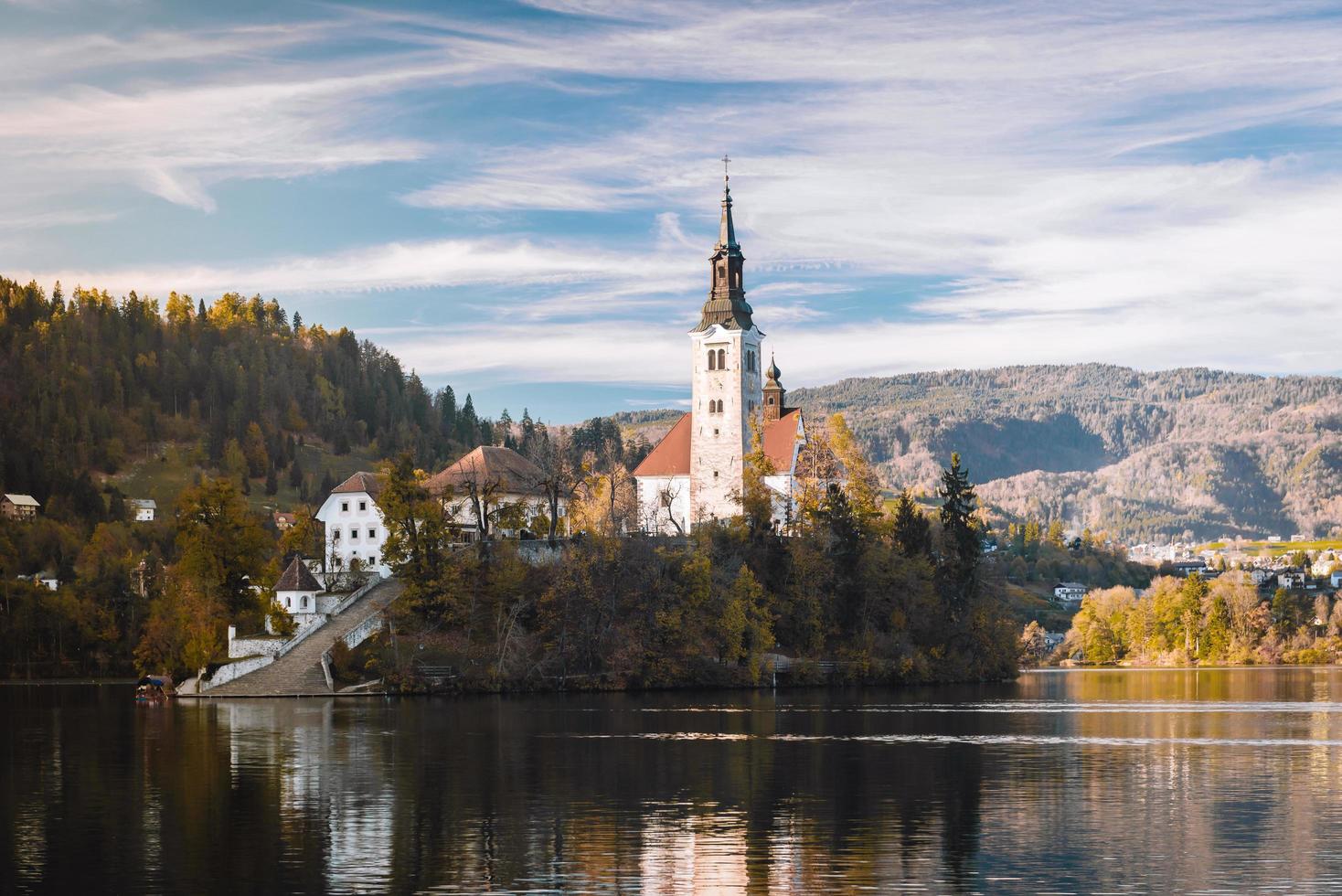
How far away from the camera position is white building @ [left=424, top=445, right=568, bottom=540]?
10825cm

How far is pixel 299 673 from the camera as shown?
298ft

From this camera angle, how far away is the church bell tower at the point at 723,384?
408 feet

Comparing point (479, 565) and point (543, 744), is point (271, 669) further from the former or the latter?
point (543, 744)

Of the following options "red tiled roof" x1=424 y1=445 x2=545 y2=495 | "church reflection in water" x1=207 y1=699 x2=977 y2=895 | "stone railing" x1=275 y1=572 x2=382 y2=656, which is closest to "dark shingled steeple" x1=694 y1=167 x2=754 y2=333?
"red tiled roof" x1=424 y1=445 x2=545 y2=495

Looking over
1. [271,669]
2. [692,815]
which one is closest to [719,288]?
[271,669]

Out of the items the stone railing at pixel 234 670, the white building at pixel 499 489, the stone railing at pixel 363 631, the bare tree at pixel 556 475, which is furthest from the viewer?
the white building at pixel 499 489

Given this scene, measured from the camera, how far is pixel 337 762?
2061 inches

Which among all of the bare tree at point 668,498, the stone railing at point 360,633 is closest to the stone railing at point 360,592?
the stone railing at point 360,633

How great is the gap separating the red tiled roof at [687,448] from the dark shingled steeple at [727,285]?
840 centimetres

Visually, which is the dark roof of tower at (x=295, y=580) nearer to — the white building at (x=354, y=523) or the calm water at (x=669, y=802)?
the white building at (x=354, y=523)

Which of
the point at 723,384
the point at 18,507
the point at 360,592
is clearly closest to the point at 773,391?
the point at 723,384

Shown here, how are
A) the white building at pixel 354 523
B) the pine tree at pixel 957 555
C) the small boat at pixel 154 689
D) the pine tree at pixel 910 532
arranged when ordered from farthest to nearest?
the white building at pixel 354 523, the pine tree at pixel 910 532, the pine tree at pixel 957 555, the small boat at pixel 154 689

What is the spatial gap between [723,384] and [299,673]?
4755 cm

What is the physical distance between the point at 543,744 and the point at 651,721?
40.5ft
